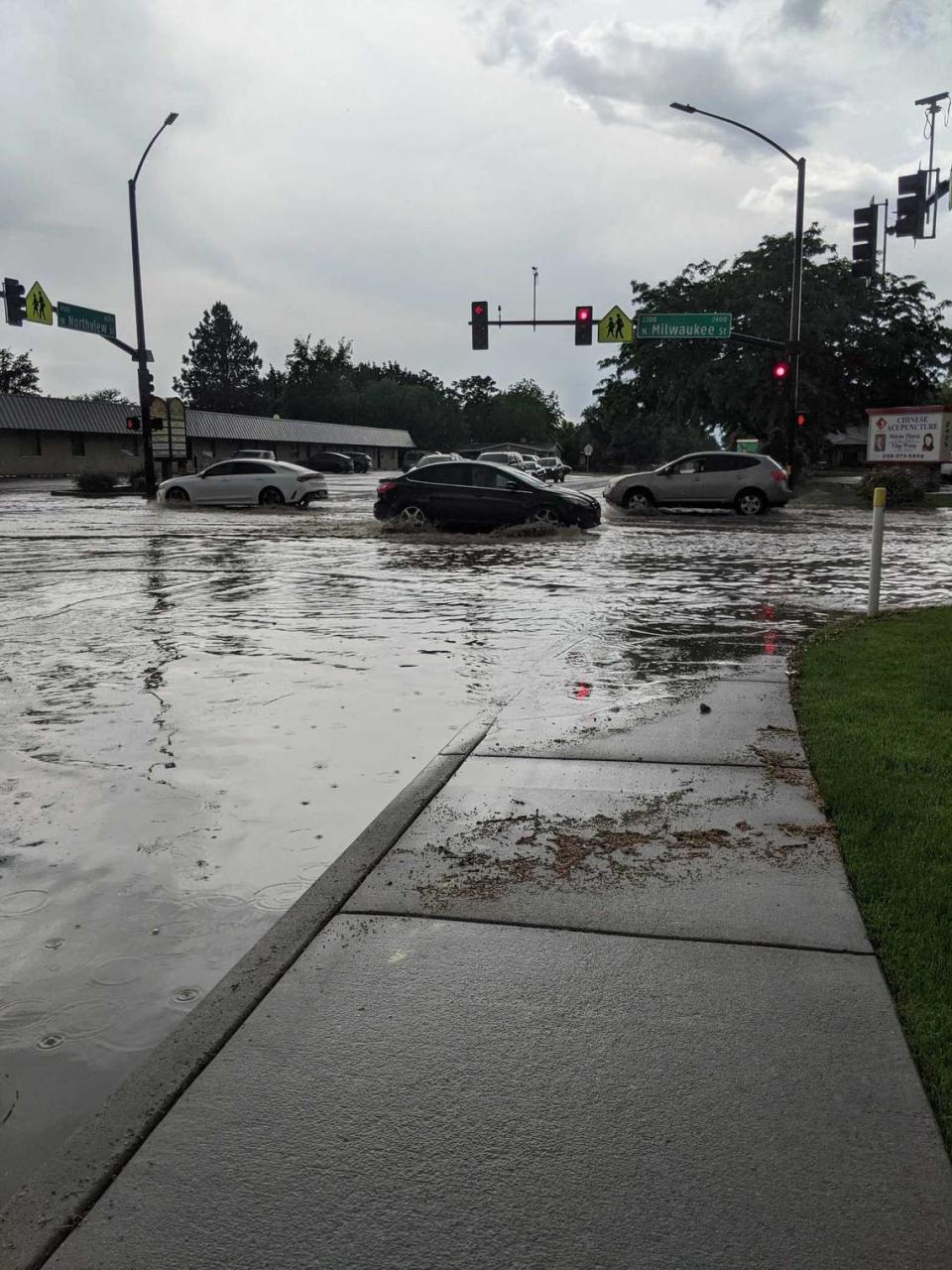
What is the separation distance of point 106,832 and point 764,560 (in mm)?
14213

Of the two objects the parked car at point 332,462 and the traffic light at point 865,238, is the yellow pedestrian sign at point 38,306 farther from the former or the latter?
the parked car at point 332,462

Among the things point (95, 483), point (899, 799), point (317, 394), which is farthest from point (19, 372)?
point (899, 799)

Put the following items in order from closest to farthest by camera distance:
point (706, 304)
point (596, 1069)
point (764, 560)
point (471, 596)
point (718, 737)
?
1. point (596, 1069)
2. point (718, 737)
3. point (471, 596)
4. point (764, 560)
5. point (706, 304)

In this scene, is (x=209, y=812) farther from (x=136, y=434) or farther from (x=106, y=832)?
(x=136, y=434)

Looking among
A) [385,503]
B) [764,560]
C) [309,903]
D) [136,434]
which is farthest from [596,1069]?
[136,434]

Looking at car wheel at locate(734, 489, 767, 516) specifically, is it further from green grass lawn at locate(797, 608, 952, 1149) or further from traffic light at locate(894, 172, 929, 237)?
green grass lawn at locate(797, 608, 952, 1149)

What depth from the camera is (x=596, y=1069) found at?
2820 millimetres

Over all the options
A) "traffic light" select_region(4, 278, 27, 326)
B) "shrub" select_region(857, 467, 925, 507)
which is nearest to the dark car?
"shrub" select_region(857, 467, 925, 507)

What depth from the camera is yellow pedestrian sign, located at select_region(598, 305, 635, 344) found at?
37.1 m

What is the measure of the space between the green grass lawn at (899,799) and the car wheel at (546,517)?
43.6 ft

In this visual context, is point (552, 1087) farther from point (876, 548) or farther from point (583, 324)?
point (583, 324)

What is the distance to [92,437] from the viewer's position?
67688mm

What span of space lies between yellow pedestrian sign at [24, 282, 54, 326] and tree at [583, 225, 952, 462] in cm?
2819

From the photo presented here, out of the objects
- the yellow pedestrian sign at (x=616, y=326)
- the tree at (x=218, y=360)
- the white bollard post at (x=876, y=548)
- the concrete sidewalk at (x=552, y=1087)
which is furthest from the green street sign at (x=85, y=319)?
the tree at (x=218, y=360)
